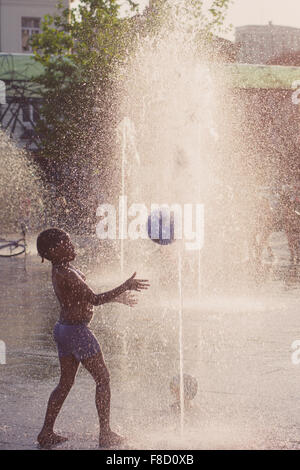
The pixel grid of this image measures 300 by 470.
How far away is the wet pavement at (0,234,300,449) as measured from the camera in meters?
6.37

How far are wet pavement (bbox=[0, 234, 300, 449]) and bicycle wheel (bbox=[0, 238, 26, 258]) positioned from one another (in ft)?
27.2

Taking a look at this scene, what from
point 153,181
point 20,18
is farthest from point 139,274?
point 20,18

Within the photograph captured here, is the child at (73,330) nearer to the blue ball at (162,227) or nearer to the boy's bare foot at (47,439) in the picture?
the boy's bare foot at (47,439)

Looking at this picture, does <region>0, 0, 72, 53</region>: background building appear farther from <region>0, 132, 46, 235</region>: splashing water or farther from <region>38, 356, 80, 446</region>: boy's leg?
<region>38, 356, 80, 446</region>: boy's leg

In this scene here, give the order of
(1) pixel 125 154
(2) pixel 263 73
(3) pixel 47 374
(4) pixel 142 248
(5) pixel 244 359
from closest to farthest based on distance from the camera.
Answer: (3) pixel 47 374
(5) pixel 244 359
(4) pixel 142 248
(1) pixel 125 154
(2) pixel 263 73

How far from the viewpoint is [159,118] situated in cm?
3127

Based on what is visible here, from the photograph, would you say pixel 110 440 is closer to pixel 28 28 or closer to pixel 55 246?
pixel 55 246

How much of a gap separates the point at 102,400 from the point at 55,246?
0.99m

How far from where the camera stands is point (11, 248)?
23.4 meters

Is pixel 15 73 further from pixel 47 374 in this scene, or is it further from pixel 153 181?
pixel 47 374

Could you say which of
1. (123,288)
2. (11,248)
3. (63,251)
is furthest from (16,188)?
(123,288)

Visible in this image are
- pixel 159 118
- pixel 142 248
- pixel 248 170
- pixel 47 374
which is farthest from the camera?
pixel 248 170
